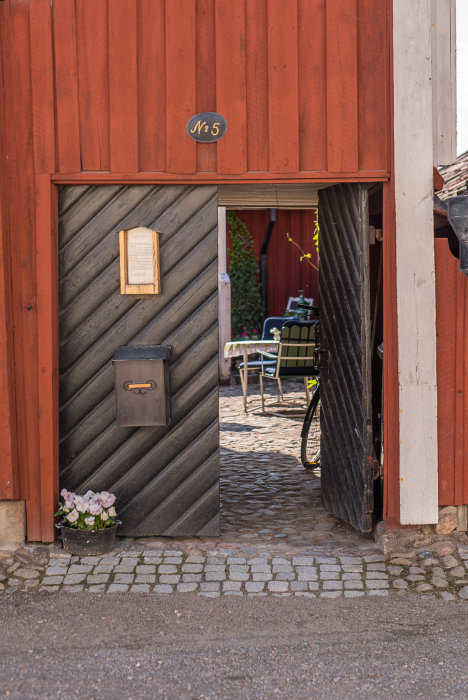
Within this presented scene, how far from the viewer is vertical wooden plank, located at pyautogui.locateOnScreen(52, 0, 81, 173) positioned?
470 cm

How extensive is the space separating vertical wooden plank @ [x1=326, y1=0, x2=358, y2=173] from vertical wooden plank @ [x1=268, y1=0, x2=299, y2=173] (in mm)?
210

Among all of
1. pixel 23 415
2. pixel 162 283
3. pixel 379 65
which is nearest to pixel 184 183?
pixel 162 283

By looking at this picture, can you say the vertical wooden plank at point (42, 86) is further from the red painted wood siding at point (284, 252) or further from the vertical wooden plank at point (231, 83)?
the red painted wood siding at point (284, 252)

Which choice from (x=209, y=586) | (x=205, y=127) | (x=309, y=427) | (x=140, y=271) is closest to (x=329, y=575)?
Answer: (x=209, y=586)

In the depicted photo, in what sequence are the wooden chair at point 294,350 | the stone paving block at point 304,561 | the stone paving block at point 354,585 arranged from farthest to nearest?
the wooden chair at point 294,350 < the stone paving block at point 304,561 < the stone paving block at point 354,585

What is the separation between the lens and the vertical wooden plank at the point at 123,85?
470cm

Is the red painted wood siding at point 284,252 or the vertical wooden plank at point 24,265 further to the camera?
the red painted wood siding at point 284,252

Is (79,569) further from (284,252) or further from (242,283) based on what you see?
(284,252)

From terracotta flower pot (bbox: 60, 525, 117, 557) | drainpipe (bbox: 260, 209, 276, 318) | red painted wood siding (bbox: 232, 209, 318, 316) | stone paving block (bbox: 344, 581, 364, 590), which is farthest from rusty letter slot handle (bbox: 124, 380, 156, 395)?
red painted wood siding (bbox: 232, 209, 318, 316)

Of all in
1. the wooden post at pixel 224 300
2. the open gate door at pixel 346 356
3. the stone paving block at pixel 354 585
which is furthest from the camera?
the wooden post at pixel 224 300

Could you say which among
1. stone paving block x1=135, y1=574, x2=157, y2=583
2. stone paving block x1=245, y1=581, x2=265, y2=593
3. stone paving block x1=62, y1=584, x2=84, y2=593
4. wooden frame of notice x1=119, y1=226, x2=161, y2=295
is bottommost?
stone paving block x1=245, y1=581, x2=265, y2=593

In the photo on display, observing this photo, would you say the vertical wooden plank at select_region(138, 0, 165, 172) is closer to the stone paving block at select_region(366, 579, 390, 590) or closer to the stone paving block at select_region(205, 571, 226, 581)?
the stone paving block at select_region(205, 571, 226, 581)

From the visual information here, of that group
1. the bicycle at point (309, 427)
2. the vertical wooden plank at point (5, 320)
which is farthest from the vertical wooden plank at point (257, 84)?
the bicycle at point (309, 427)

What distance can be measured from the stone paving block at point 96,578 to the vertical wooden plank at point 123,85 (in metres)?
2.46
